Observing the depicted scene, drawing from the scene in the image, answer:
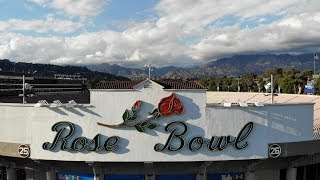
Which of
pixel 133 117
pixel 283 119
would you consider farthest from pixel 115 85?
pixel 283 119

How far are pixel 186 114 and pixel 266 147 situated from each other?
7.25 m

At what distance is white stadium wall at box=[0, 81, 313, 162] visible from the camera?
2925 centimetres

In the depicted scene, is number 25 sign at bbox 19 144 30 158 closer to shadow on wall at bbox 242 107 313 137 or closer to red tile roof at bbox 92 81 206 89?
red tile roof at bbox 92 81 206 89

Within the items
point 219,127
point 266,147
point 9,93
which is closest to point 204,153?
point 219,127

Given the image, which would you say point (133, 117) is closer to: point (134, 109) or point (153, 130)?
point (134, 109)

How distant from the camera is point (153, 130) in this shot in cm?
2925

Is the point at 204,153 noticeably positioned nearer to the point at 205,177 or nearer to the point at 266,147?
the point at 205,177

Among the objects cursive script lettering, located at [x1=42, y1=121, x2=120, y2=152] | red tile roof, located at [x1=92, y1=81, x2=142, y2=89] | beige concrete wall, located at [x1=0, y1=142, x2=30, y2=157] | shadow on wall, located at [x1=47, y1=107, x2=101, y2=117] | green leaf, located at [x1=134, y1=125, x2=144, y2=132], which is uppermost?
red tile roof, located at [x1=92, y1=81, x2=142, y2=89]

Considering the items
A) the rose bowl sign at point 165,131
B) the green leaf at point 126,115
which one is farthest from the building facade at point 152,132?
the green leaf at point 126,115

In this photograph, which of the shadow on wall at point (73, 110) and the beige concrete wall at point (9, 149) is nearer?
the shadow on wall at point (73, 110)

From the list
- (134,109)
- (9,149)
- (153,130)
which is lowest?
(9,149)

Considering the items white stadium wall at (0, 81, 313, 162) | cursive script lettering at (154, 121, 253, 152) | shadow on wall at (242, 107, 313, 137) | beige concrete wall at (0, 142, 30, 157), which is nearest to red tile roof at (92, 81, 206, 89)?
white stadium wall at (0, 81, 313, 162)

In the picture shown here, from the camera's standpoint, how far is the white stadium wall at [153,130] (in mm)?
29250

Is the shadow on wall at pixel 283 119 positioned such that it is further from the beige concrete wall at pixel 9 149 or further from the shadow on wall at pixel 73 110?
the beige concrete wall at pixel 9 149
